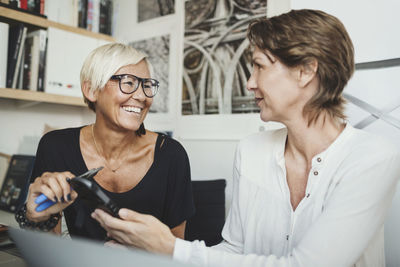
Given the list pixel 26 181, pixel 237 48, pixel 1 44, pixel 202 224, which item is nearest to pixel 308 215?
pixel 202 224

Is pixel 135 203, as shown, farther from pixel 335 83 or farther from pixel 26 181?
pixel 26 181

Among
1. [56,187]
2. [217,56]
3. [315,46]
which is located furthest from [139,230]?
[217,56]

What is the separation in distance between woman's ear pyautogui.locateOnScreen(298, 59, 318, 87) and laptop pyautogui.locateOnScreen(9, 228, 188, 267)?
0.69 meters

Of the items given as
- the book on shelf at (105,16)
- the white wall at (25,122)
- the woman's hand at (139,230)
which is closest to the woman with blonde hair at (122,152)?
the woman's hand at (139,230)

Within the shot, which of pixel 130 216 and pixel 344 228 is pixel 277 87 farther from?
pixel 130 216

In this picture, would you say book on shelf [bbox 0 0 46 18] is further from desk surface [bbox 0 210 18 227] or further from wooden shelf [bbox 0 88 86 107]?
desk surface [bbox 0 210 18 227]

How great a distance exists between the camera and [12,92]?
184cm

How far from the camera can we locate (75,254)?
45 cm

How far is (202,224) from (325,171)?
2.19ft

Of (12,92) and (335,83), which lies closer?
(335,83)

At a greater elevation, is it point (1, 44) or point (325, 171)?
point (1, 44)

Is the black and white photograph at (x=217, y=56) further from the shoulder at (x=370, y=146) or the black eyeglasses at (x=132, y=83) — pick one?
the shoulder at (x=370, y=146)

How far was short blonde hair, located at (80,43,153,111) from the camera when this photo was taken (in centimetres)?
124

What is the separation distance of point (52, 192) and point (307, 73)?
2.41ft
